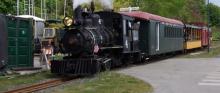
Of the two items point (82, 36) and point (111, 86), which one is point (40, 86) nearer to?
point (111, 86)

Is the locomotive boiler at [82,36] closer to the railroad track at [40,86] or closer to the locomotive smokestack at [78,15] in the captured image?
the locomotive smokestack at [78,15]

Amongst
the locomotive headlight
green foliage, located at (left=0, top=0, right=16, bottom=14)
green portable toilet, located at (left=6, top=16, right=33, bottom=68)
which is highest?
green foliage, located at (left=0, top=0, right=16, bottom=14)

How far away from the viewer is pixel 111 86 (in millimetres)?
16297

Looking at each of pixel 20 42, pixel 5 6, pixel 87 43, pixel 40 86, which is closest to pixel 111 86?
pixel 40 86

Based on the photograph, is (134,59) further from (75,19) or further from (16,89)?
(16,89)

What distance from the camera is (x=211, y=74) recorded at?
21422mm

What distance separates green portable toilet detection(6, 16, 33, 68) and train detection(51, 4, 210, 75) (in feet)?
6.61

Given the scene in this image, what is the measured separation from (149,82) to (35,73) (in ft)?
17.5

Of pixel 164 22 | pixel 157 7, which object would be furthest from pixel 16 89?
pixel 157 7

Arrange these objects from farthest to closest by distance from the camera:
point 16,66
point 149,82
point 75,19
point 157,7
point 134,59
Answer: point 157,7, point 134,59, point 16,66, point 75,19, point 149,82

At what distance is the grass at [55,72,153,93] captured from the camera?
50.3 ft

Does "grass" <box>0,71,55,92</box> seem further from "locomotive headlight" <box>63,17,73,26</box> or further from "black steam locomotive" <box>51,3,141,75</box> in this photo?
"locomotive headlight" <box>63,17,73,26</box>

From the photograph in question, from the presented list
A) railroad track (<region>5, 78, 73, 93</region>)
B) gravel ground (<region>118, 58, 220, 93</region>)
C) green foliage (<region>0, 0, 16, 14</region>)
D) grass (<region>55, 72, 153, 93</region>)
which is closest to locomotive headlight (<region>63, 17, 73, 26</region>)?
railroad track (<region>5, 78, 73, 93</region>)

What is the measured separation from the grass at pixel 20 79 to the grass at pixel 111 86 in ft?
6.60
